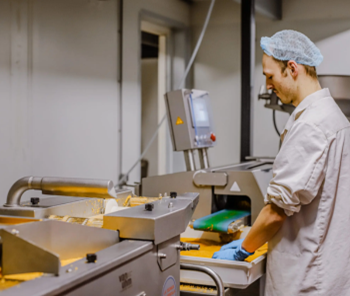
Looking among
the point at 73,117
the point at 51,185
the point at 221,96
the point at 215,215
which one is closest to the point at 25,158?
the point at 73,117

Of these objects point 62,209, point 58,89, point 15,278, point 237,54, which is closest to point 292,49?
point 62,209

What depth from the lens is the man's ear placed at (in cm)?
140

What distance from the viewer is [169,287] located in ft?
3.34

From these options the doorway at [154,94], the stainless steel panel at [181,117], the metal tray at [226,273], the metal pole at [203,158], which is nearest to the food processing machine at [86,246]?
the metal tray at [226,273]

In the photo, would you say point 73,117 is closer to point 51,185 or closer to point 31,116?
point 31,116

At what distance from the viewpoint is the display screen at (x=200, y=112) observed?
2.09 meters

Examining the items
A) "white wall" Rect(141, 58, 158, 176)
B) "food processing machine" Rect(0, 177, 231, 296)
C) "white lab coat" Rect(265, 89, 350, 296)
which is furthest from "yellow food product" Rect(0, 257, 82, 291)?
"white wall" Rect(141, 58, 158, 176)

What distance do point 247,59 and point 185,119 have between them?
1.06 metres

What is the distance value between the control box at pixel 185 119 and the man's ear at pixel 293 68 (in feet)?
2.27

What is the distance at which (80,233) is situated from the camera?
2.73 ft

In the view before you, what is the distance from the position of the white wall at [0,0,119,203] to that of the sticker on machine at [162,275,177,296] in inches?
61.5

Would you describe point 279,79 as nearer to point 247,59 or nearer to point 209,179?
point 209,179

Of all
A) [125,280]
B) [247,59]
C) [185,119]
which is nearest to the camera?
[125,280]

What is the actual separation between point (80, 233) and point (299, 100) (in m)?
0.89
